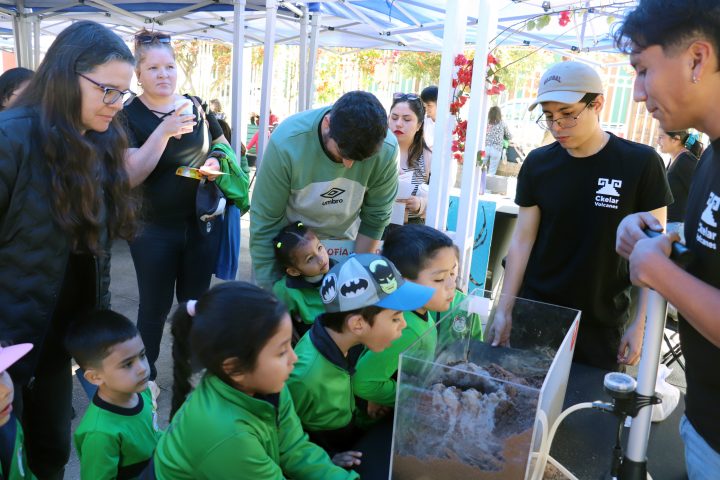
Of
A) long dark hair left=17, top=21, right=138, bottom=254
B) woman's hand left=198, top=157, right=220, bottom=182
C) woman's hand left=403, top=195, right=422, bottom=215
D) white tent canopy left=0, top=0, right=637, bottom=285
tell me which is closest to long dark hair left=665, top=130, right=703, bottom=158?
white tent canopy left=0, top=0, right=637, bottom=285

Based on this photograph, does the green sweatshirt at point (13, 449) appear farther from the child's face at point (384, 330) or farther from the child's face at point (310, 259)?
the child's face at point (310, 259)

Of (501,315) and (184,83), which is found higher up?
(184,83)

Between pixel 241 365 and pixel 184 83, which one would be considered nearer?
Answer: pixel 241 365

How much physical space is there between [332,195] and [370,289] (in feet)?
2.72

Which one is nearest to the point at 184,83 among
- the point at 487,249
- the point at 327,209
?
the point at 487,249

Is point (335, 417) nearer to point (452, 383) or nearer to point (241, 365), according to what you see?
point (241, 365)

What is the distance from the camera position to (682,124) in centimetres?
111

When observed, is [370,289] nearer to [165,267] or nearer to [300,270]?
[300,270]

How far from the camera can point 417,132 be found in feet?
13.1

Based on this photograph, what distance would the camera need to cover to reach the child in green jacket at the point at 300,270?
2361mm

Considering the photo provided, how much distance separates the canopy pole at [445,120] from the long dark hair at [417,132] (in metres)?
0.77

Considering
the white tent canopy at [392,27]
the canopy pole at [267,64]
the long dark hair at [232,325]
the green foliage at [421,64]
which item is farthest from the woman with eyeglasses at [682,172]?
the green foliage at [421,64]

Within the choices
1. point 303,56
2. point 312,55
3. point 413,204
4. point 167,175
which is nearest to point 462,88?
point 413,204

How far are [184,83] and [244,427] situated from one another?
70.1ft
